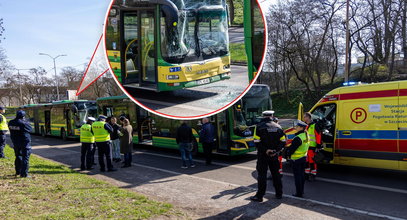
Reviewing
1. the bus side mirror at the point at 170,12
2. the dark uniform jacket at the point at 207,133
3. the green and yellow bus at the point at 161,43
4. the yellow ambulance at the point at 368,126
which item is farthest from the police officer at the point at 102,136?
the bus side mirror at the point at 170,12

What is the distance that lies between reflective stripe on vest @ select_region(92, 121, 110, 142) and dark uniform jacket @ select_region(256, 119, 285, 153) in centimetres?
567

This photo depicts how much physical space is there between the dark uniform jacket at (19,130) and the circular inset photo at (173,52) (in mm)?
8636

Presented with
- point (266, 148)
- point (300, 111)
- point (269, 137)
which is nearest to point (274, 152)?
point (266, 148)

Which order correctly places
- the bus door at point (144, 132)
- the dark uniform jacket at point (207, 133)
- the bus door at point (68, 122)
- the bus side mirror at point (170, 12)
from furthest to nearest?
1. the bus door at point (68, 122)
2. the bus door at point (144, 132)
3. the dark uniform jacket at point (207, 133)
4. the bus side mirror at point (170, 12)

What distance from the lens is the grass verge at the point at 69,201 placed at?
5.38 m

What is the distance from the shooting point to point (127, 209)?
5.71 metres

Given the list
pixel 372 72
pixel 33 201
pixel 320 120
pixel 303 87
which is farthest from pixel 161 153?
pixel 303 87

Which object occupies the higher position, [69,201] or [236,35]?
[236,35]

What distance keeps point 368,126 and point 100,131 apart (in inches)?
313

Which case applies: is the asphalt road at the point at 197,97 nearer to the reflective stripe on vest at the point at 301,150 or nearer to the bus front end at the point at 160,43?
the bus front end at the point at 160,43

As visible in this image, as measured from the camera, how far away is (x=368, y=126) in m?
8.39

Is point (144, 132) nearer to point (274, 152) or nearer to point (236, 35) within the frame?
point (274, 152)

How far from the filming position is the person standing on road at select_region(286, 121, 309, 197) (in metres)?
6.95

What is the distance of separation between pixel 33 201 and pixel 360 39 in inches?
1171
